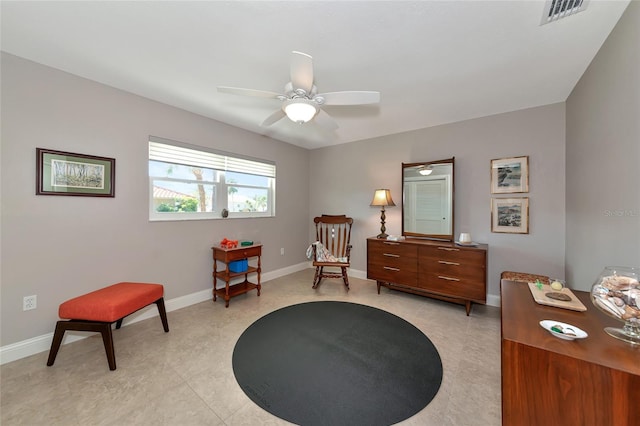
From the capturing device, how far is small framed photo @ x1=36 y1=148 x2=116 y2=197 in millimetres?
2006

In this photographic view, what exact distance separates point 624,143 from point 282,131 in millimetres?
3437

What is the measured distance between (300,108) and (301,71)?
1.04ft

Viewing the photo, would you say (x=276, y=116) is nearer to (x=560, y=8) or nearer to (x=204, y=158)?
(x=204, y=158)

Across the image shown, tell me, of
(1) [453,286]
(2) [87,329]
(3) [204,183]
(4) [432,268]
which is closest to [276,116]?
(3) [204,183]

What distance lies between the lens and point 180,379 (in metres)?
1.69

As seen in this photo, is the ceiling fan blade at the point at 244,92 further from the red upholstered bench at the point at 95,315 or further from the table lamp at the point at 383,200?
the table lamp at the point at 383,200

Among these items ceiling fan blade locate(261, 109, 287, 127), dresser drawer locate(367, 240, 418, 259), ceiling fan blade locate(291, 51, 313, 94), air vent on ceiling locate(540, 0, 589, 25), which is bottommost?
dresser drawer locate(367, 240, 418, 259)

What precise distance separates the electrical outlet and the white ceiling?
2.01m

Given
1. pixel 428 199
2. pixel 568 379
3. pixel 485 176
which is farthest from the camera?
pixel 428 199


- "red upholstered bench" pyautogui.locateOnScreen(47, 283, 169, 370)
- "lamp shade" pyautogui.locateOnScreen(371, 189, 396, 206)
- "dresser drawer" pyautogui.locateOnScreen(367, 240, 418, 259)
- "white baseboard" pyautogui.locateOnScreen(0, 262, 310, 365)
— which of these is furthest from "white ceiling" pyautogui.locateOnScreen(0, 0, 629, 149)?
"white baseboard" pyautogui.locateOnScreen(0, 262, 310, 365)

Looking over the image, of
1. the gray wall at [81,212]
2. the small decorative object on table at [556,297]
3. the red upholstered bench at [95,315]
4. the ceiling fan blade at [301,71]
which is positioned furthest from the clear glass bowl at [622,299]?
the gray wall at [81,212]

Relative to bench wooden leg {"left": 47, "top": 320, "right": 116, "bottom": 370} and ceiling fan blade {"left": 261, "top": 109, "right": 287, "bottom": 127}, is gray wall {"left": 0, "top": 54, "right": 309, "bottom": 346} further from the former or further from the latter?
ceiling fan blade {"left": 261, "top": 109, "right": 287, "bottom": 127}

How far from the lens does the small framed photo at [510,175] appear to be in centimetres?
278

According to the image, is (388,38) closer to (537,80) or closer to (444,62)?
(444,62)
